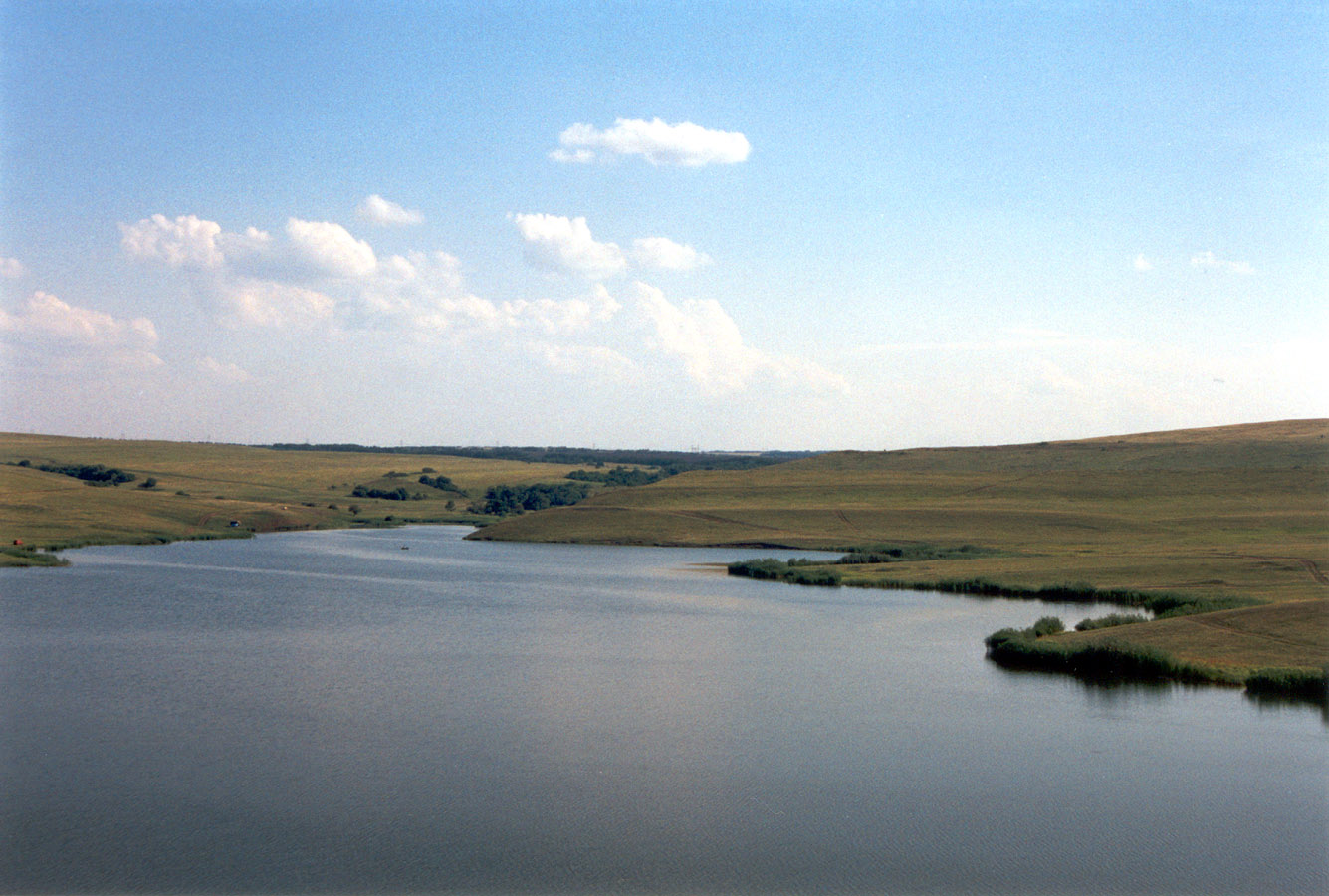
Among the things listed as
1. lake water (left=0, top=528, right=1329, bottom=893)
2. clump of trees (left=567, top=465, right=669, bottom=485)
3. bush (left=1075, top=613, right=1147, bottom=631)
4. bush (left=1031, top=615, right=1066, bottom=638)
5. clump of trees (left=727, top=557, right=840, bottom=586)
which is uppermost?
clump of trees (left=567, top=465, right=669, bottom=485)

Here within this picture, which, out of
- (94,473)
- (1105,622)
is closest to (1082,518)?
(1105,622)

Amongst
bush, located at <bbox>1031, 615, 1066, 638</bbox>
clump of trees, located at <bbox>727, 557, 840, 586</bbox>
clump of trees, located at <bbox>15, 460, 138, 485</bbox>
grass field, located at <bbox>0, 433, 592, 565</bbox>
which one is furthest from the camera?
clump of trees, located at <bbox>15, 460, 138, 485</bbox>

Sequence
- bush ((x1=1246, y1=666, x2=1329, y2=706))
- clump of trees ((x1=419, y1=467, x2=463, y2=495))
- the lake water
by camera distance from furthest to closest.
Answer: clump of trees ((x1=419, y1=467, x2=463, y2=495)) → bush ((x1=1246, y1=666, x2=1329, y2=706)) → the lake water

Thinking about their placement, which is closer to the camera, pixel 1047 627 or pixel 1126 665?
pixel 1126 665

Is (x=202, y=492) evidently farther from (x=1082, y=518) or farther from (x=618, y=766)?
(x=618, y=766)

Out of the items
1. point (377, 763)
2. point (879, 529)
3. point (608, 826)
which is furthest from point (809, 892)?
point (879, 529)

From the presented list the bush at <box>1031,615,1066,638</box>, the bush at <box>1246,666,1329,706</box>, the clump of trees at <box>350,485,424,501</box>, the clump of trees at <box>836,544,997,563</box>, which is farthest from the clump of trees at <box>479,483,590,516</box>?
the bush at <box>1246,666,1329,706</box>

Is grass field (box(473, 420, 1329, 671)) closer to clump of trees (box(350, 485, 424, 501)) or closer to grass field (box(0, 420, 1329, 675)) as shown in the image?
grass field (box(0, 420, 1329, 675))
